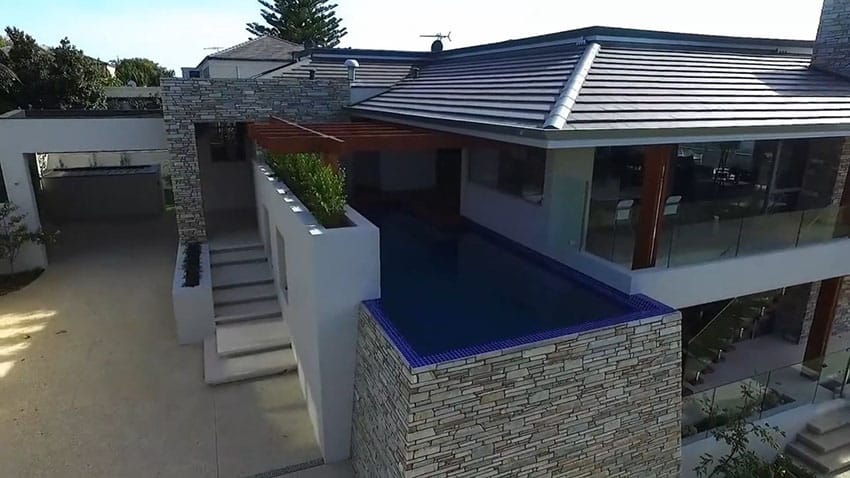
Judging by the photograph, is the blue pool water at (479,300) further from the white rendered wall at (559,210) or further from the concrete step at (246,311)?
the concrete step at (246,311)

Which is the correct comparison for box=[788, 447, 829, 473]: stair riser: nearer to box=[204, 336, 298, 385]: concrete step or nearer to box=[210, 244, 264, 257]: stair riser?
box=[204, 336, 298, 385]: concrete step

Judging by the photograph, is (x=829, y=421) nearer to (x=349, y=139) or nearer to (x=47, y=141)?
A: (x=349, y=139)

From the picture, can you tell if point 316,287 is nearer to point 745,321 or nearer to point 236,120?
point 236,120

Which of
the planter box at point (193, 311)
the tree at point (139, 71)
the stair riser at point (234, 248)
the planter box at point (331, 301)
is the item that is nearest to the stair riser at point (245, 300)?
the planter box at point (193, 311)

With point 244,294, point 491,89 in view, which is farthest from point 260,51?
point 491,89

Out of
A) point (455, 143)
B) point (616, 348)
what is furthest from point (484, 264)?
point (616, 348)

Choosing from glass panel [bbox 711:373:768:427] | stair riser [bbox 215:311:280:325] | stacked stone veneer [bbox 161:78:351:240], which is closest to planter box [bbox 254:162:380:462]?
stair riser [bbox 215:311:280:325]
